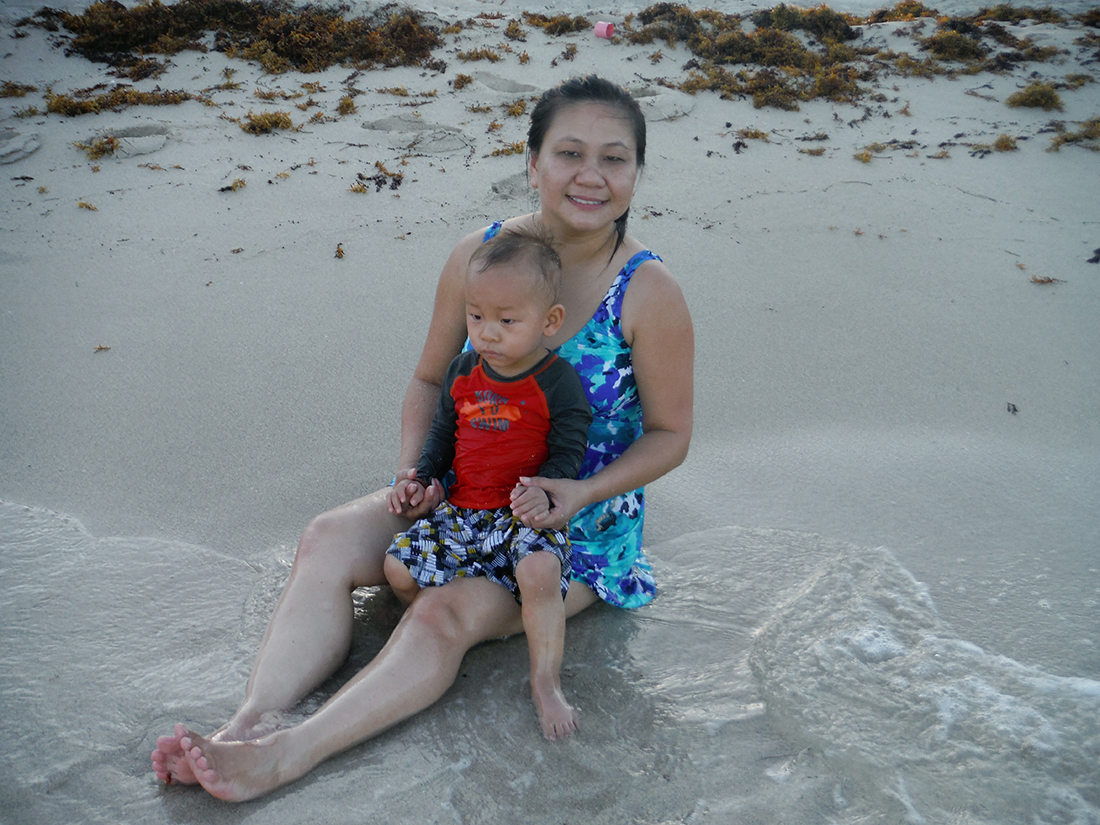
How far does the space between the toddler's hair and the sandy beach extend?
1.13 metres

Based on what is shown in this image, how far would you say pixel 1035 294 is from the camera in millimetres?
4465

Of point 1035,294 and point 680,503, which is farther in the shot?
point 1035,294

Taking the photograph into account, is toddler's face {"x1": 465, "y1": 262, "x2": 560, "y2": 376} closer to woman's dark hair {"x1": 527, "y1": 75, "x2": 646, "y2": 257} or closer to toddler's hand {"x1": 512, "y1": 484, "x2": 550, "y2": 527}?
toddler's hand {"x1": 512, "y1": 484, "x2": 550, "y2": 527}

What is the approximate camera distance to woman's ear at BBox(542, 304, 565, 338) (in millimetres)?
2291

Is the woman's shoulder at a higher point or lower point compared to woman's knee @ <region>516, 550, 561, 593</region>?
higher

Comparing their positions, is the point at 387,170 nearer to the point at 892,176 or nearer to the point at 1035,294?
the point at 892,176

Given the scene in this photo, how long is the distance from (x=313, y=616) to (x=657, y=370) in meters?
1.22

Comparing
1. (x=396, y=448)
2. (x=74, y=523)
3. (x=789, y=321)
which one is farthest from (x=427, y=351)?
(x=789, y=321)

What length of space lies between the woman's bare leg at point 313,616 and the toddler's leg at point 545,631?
0.51m

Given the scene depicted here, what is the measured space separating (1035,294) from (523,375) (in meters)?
3.57

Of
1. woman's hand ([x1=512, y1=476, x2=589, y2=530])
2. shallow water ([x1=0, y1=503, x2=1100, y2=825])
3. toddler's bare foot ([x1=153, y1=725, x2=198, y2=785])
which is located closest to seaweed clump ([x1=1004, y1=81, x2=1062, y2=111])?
shallow water ([x1=0, y1=503, x2=1100, y2=825])

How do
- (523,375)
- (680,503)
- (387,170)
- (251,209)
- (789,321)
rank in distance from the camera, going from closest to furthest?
1. (523,375)
2. (680,503)
3. (789,321)
4. (251,209)
5. (387,170)

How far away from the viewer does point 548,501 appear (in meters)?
2.12

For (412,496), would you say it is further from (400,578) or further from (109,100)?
(109,100)
